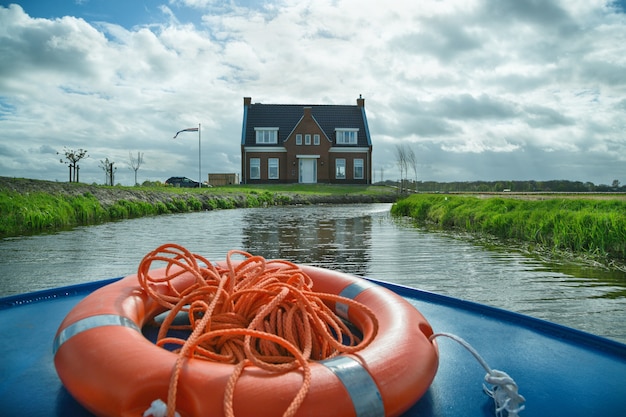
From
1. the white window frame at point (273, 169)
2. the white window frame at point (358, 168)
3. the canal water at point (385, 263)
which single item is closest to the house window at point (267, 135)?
the white window frame at point (273, 169)

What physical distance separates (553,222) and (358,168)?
Result: 2679 centimetres

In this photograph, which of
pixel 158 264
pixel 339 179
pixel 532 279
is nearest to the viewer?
pixel 532 279

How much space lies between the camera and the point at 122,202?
46.3 feet

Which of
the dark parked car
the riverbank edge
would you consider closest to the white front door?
the dark parked car

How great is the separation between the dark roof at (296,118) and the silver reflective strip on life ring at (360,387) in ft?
106

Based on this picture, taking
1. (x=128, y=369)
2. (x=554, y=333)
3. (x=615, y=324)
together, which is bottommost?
(x=615, y=324)

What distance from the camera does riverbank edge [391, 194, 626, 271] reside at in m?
6.34

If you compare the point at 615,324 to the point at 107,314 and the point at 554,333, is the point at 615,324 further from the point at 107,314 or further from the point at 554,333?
the point at 107,314

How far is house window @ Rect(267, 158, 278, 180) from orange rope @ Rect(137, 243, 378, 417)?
31414mm

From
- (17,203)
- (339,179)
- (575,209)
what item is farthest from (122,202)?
(339,179)

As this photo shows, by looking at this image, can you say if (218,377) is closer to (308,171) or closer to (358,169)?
(308,171)

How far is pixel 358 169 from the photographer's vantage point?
34312 millimetres

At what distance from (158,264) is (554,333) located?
4646 millimetres

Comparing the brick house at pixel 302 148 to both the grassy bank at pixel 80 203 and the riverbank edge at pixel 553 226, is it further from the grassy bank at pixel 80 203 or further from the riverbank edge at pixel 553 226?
the riverbank edge at pixel 553 226
